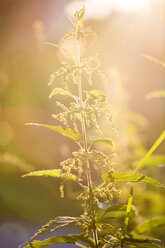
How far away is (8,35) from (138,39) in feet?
12.4

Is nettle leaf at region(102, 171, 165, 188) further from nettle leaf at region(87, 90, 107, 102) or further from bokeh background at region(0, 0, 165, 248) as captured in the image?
bokeh background at region(0, 0, 165, 248)

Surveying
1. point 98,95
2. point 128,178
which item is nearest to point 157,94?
point 98,95

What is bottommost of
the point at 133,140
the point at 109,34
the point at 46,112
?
the point at 133,140

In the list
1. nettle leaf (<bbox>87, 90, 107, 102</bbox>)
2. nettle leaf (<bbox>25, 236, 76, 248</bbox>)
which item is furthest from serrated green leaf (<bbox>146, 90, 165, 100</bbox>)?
nettle leaf (<bbox>25, 236, 76, 248</bbox>)

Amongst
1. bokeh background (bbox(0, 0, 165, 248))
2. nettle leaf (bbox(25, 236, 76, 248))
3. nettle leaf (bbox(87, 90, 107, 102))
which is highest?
bokeh background (bbox(0, 0, 165, 248))

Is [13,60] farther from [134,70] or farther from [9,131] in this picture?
[134,70]

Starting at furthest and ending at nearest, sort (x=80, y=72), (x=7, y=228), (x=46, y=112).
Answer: (x=46, y=112) < (x=7, y=228) < (x=80, y=72)

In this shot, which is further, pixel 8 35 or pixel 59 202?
pixel 8 35

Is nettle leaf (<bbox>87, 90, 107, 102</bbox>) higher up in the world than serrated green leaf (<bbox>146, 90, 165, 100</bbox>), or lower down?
lower down

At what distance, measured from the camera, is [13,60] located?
5637 millimetres

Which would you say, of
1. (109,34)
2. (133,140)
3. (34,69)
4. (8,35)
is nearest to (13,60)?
(34,69)

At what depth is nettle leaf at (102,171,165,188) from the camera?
2.24ft

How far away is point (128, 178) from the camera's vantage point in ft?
2.37

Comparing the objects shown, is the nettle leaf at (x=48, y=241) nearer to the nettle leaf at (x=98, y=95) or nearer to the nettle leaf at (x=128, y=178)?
the nettle leaf at (x=128, y=178)
